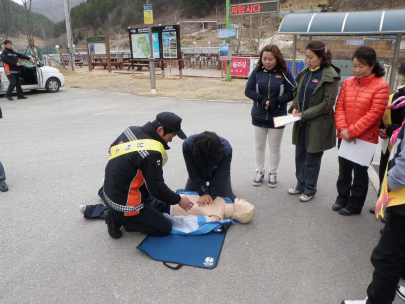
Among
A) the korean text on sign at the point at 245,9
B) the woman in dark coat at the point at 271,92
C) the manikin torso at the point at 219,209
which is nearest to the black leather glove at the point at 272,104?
the woman in dark coat at the point at 271,92

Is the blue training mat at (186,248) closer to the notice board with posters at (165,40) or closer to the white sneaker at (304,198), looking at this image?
the white sneaker at (304,198)

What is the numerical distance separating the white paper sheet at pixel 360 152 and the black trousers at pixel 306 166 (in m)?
0.43

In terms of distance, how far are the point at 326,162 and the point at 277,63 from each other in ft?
6.77

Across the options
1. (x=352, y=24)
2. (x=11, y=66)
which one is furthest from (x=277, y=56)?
(x=11, y=66)

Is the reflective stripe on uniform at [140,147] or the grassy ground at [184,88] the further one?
the grassy ground at [184,88]

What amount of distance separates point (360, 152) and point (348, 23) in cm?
821

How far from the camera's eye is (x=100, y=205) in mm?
3703

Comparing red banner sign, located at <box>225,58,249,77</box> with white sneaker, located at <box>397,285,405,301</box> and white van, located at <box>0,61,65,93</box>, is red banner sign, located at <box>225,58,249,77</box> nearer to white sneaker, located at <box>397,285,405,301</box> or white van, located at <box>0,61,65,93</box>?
white van, located at <box>0,61,65,93</box>

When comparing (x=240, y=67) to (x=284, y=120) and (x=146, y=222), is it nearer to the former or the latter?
(x=284, y=120)

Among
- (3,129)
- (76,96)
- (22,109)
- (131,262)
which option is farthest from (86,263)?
(76,96)

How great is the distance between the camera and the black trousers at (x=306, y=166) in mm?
3795

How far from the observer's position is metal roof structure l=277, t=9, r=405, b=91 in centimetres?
937

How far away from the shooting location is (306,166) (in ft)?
12.6

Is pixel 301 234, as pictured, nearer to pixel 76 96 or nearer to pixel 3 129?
pixel 3 129
